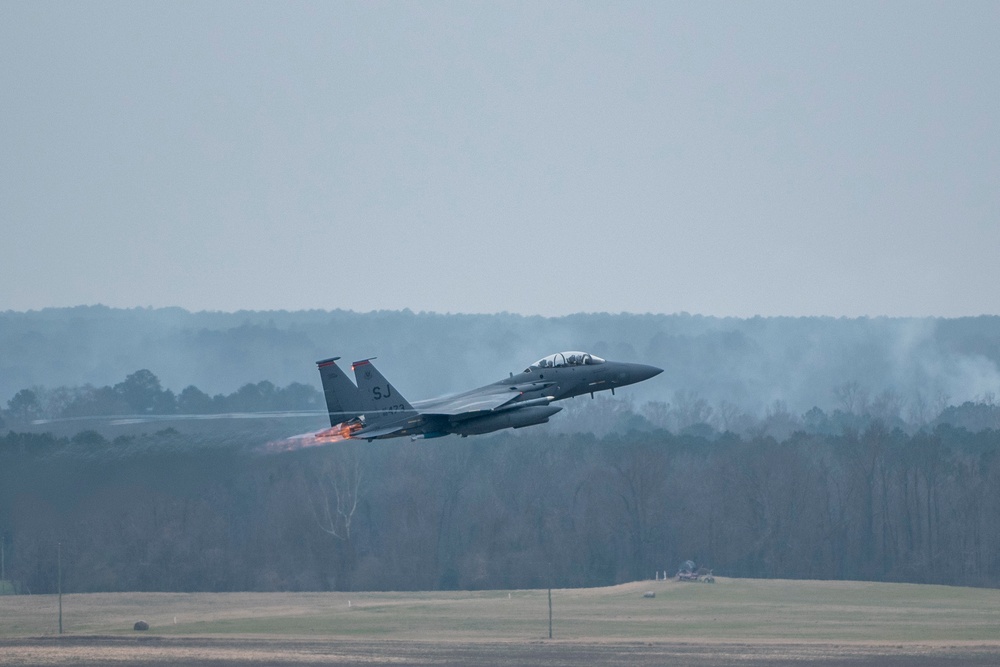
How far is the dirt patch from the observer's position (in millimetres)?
82938

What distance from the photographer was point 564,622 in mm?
99562

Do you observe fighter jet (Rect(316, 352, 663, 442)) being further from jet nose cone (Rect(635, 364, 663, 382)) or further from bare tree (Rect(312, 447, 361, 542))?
bare tree (Rect(312, 447, 361, 542))

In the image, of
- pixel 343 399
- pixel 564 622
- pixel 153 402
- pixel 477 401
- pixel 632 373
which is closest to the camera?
pixel 343 399

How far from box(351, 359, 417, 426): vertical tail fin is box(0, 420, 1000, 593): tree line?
50386 millimetres

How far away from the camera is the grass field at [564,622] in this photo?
8738 cm

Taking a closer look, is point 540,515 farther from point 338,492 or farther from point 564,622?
point 564,622

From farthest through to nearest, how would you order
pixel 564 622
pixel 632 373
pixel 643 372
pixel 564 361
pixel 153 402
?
pixel 153 402, pixel 564 622, pixel 643 372, pixel 632 373, pixel 564 361

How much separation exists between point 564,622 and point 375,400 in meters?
39.1

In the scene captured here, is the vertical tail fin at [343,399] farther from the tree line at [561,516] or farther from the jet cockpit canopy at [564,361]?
the tree line at [561,516]

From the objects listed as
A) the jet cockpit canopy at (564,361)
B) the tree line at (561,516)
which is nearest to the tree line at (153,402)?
the tree line at (561,516)

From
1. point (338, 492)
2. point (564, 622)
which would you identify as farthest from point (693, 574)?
point (338, 492)

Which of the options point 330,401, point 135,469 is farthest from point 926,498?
point 330,401

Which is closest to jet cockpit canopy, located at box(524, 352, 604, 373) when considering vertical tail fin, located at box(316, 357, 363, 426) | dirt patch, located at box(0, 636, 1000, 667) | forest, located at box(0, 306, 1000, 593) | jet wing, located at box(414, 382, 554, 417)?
jet wing, located at box(414, 382, 554, 417)

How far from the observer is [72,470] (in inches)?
4067
